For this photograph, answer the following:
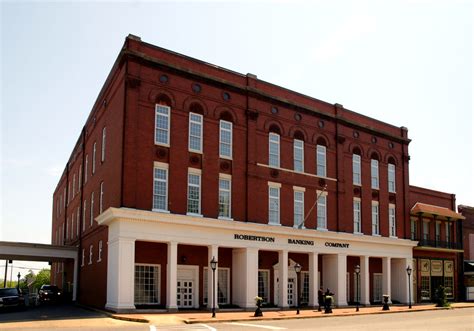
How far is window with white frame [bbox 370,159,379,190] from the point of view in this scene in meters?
43.8

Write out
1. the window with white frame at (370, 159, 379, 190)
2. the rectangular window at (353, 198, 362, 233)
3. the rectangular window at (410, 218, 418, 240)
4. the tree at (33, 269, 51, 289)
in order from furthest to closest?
the tree at (33, 269, 51, 289) → the rectangular window at (410, 218, 418, 240) → the window with white frame at (370, 159, 379, 190) → the rectangular window at (353, 198, 362, 233)

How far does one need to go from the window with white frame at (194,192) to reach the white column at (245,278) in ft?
13.7

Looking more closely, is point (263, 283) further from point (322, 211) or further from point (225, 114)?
point (225, 114)

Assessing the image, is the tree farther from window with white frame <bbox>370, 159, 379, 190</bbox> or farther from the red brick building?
window with white frame <bbox>370, 159, 379, 190</bbox>

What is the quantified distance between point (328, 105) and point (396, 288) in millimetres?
16293

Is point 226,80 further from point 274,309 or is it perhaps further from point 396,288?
point 396,288

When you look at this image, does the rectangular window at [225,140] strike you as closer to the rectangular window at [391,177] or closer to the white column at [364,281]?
the white column at [364,281]

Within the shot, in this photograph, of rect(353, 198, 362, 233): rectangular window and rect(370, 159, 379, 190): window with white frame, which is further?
rect(370, 159, 379, 190): window with white frame

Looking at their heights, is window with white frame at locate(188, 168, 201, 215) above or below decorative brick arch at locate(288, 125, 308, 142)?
below

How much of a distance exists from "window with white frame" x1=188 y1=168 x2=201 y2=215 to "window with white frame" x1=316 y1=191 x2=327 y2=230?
10231 millimetres

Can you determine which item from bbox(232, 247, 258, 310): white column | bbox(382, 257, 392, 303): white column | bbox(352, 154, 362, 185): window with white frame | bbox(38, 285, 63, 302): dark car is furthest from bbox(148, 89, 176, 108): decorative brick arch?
bbox(38, 285, 63, 302): dark car

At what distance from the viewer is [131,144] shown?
29.6 m

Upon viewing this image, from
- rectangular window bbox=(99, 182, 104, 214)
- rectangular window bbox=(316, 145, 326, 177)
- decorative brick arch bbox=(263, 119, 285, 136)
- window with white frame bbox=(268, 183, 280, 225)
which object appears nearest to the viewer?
rectangular window bbox=(99, 182, 104, 214)

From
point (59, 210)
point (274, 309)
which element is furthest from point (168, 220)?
point (59, 210)
